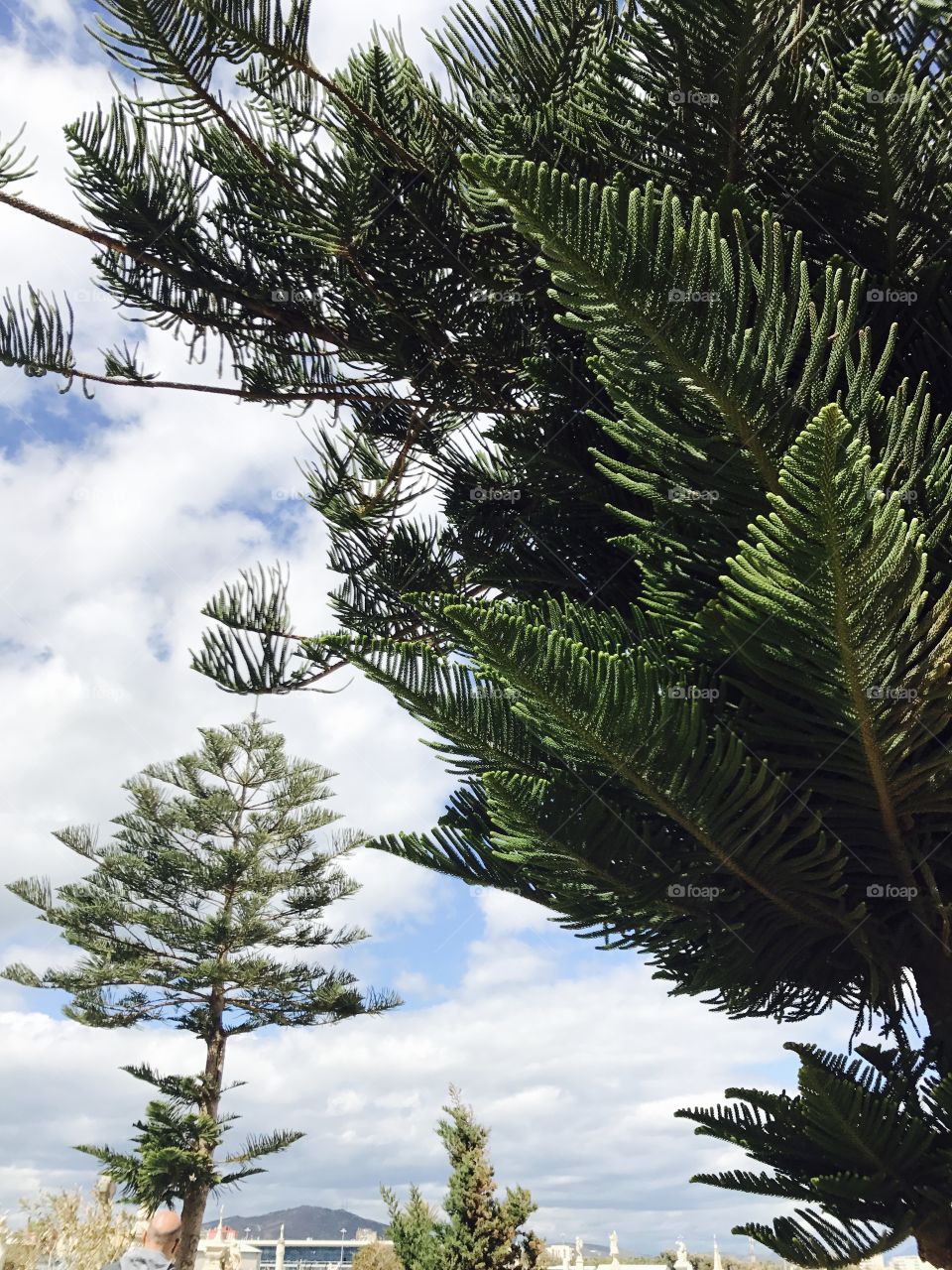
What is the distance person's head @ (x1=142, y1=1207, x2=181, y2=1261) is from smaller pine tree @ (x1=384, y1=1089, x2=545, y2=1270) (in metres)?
4.81

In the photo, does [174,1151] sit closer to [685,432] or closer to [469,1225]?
[469,1225]

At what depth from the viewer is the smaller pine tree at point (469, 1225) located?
7461 millimetres

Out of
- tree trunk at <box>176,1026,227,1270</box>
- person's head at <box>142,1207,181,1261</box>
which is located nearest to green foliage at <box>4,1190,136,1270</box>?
tree trunk at <box>176,1026,227,1270</box>

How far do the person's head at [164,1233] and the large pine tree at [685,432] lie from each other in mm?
1960

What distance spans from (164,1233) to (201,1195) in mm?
11276

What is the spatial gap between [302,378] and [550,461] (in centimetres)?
110

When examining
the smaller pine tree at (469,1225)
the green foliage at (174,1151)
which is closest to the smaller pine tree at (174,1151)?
the green foliage at (174,1151)

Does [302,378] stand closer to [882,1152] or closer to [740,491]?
[740,491]

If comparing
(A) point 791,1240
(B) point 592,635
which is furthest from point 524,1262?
(B) point 592,635

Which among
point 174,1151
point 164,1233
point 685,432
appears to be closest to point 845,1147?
point 685,432

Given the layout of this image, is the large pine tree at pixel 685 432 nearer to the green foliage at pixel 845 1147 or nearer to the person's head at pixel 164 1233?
the green foliage at pixel 845 1147

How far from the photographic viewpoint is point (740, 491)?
76.9 inches

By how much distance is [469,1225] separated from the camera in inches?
300

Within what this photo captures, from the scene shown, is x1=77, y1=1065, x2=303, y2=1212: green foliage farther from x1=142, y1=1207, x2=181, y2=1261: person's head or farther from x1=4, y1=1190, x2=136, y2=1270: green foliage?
x1=142, y1=1207, x2=181, y2=1261: person's head
